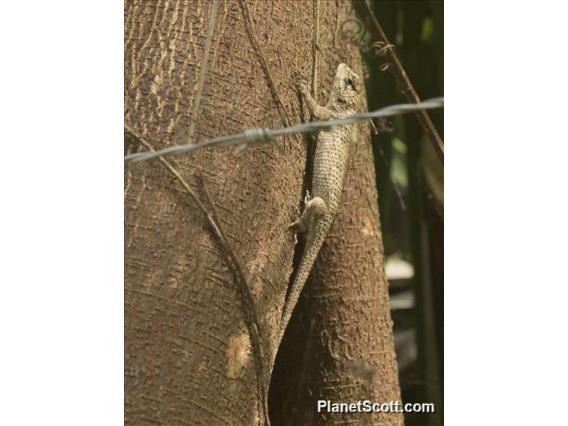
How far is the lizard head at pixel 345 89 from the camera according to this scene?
214 cm

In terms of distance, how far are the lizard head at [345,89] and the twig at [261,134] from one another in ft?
1.14

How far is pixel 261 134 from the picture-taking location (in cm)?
169

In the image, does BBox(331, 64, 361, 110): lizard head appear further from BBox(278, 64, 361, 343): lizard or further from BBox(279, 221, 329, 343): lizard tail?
BBox(279, 221, 329, 343): lizard tail

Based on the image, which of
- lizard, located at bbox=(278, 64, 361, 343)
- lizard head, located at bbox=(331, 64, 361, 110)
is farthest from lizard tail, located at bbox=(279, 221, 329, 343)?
lizard head, located at bbox=(331, 64, 361, 110)

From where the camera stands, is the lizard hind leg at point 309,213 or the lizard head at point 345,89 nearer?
the lizard hind leg at point 309,213

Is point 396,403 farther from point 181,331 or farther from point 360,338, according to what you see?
point 181,331

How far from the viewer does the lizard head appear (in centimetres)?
214

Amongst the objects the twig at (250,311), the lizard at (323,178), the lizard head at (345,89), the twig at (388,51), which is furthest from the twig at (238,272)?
the twig at (388,51)

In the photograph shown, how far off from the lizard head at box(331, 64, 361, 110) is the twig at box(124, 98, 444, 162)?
1.14 ft

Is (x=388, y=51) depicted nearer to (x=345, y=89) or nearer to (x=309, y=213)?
(x=345, y=89)

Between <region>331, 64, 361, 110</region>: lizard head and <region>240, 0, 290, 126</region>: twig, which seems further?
<region>331, 64, 361, 110</region>: lizard head

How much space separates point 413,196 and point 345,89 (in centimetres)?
32

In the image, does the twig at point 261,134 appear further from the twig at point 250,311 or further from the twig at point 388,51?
the twig at point 388,51

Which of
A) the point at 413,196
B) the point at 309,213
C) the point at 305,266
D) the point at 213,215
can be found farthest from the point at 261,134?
the point at 413,196
